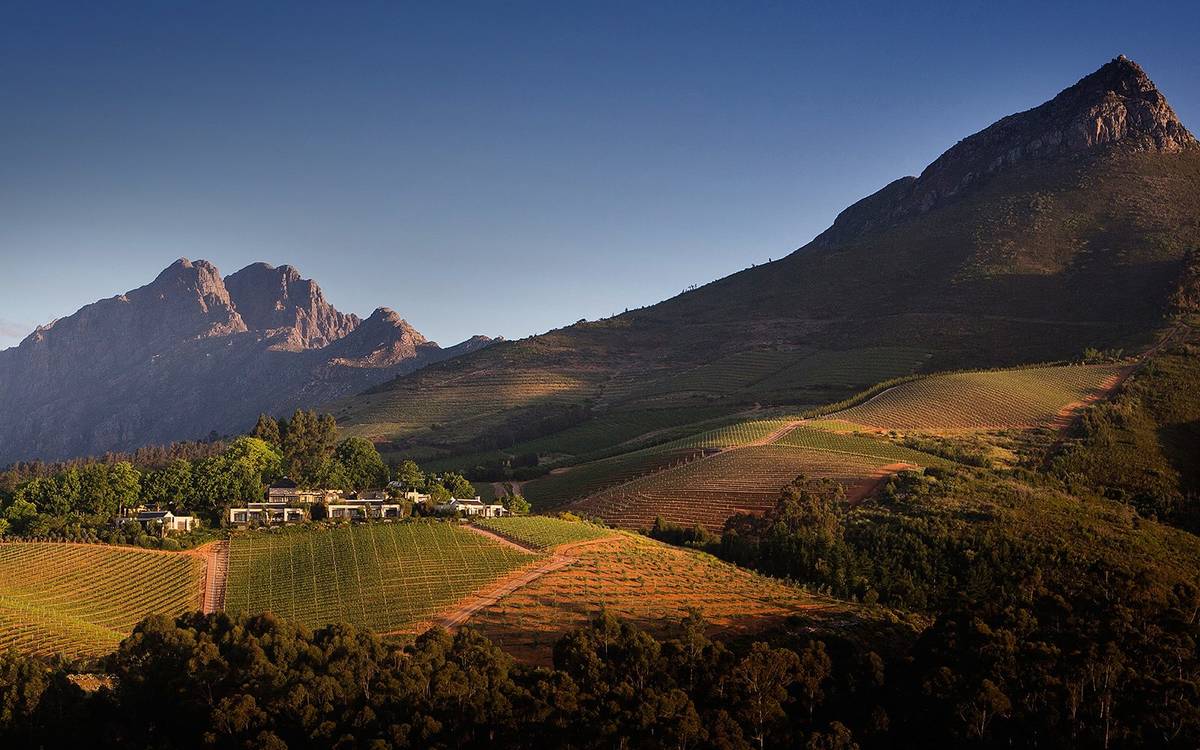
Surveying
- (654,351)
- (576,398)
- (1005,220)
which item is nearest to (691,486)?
(576,398)

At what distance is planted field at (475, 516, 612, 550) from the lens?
2346 inches

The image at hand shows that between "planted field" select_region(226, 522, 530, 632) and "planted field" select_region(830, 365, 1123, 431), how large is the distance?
50.8 m

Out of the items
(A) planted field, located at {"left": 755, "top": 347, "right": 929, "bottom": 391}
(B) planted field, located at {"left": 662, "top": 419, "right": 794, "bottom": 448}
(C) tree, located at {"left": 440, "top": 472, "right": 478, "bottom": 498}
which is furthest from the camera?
(A) planted field, located at {"left": 755, "top": 347, "right": 929, "bottom": 391}

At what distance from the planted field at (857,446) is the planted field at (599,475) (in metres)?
9.73

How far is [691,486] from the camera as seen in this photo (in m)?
77.4

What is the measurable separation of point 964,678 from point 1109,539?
29.4 meters

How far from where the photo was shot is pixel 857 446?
8431 centimetres

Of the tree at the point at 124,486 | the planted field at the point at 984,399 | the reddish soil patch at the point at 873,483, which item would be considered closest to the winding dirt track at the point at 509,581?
the reddish soil patch at the point at 873,483

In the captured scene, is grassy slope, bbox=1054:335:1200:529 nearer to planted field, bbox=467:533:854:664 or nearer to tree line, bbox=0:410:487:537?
planted field, bbox=467:533:854:664

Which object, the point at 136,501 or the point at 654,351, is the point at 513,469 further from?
the point at 654,351

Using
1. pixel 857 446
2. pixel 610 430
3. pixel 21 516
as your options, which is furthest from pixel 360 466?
pixel 610 430

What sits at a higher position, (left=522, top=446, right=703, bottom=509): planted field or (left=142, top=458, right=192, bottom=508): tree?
(left=142, top=458, right=192, bottom=508): tree

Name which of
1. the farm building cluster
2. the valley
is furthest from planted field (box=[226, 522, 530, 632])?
the farm building cluster

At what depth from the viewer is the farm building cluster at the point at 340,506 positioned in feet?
222
